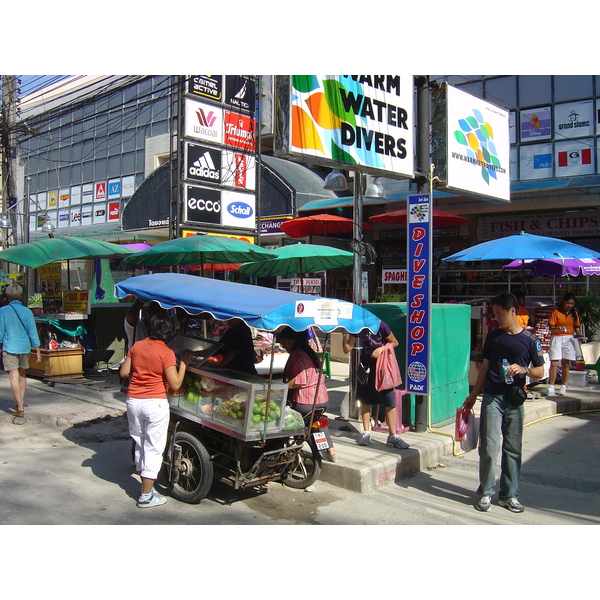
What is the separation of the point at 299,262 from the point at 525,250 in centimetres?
447

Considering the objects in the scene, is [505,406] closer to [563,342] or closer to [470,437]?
[470,437]

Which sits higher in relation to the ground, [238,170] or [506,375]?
[238,170]

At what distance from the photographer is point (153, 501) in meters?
4.95

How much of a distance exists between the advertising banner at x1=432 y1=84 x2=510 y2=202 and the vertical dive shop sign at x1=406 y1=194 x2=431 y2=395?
0.83 metres

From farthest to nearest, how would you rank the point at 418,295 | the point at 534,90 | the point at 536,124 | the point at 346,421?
the point at 534,90 < the point at 536,124 < the point at 346,421 < the point at 418,295

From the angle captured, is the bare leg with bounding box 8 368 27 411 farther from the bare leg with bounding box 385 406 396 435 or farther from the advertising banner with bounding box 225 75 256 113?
the advertising banner with bounding box 225 75 256 113

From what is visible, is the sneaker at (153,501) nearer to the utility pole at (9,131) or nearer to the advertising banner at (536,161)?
the advertising banner at (536,161)

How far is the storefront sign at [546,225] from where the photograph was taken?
44.7 feet

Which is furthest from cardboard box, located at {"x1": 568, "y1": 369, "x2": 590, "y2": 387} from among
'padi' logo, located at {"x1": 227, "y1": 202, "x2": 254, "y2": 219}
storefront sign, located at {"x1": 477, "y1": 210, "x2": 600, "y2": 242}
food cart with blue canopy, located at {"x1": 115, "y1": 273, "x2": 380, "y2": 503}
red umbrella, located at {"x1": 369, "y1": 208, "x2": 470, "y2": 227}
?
'padi' logo, located at {"x1": 227, "y1": 202, "x2": 254, "y2": 219}

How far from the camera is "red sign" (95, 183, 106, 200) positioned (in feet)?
88.2

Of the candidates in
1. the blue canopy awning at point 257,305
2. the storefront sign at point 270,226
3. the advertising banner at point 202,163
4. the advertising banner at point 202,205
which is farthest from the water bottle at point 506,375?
the storefront sign at point 270,226

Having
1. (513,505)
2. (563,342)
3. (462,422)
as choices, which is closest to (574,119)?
(563,342)

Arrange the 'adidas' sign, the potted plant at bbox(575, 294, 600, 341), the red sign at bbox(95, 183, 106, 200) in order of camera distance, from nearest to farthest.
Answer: the potted plant at bbox(575, 294, 600, 341), the 'adidas' sign, the red sign at bbox(95, 183, 106, 200)

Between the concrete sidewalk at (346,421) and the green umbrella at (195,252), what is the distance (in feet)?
7.63
